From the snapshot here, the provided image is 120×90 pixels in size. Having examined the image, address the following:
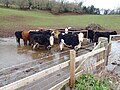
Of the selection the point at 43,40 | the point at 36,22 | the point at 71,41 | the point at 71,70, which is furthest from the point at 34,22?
the point at 71,70

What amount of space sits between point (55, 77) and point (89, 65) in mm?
1163

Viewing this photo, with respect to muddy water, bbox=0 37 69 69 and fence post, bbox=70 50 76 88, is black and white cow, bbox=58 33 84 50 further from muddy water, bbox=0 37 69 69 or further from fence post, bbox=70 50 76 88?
fence post, bbox=70 50 76 88

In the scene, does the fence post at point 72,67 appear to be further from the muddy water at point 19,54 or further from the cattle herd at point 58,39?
the cattle herd at point 58,39

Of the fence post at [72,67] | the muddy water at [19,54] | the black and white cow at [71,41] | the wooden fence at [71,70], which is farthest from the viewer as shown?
the black and white cow at [71,41]

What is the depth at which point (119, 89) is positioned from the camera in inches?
216

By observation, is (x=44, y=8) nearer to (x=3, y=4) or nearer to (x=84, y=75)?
(x=3, y=4)

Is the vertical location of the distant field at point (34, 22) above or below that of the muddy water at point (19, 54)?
above

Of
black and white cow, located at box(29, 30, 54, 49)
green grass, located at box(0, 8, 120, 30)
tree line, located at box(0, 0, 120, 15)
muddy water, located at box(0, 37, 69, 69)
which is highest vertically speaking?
tree line, located at box(0, 0, 120, 15)

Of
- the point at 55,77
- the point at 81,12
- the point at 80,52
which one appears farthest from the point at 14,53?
the point at 81,12

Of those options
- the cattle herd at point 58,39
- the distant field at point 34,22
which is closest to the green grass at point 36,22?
the distant field at point 34,22

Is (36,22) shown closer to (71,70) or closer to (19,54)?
(19,54)

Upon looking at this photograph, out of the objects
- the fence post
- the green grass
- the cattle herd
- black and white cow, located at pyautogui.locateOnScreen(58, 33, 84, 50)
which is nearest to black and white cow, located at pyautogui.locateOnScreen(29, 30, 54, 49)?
the cattle herd

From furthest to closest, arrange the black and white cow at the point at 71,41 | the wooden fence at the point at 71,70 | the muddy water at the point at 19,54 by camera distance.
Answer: the black and white cow at the point at 71,41 → the muddy water at the point at 19,54 → the wooden fence at the point at 71,70

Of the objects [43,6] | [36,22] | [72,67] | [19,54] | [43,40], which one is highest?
[43,6]
